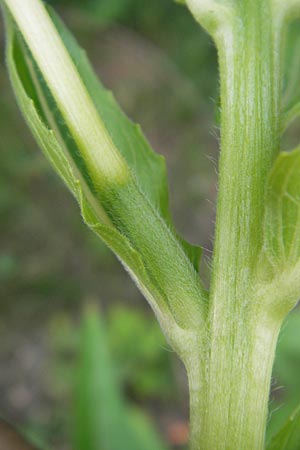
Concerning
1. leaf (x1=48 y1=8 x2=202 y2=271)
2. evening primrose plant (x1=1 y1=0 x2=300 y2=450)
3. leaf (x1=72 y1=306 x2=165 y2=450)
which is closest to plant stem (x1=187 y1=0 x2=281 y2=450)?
evening primrose plant (x1=1 y1=0 x2=300 y2=450)

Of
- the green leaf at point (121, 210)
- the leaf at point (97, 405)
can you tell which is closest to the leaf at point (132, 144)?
the green leaf at point (121, 210)

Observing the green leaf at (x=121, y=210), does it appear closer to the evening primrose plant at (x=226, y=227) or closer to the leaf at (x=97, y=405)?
the evening primrose plant at (x=226, y=227)

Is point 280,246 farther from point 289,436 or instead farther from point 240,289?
point 289,436

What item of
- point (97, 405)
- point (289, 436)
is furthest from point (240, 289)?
point (97, 405)

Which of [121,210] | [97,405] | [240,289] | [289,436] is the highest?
[121,210]

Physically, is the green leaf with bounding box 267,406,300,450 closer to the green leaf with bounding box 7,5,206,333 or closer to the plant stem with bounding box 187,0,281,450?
the plant stem with bounding box 187,0,281,450

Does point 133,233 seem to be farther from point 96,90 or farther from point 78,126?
point 96,90

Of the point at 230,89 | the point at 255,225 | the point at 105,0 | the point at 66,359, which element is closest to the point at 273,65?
the point at 230,89
